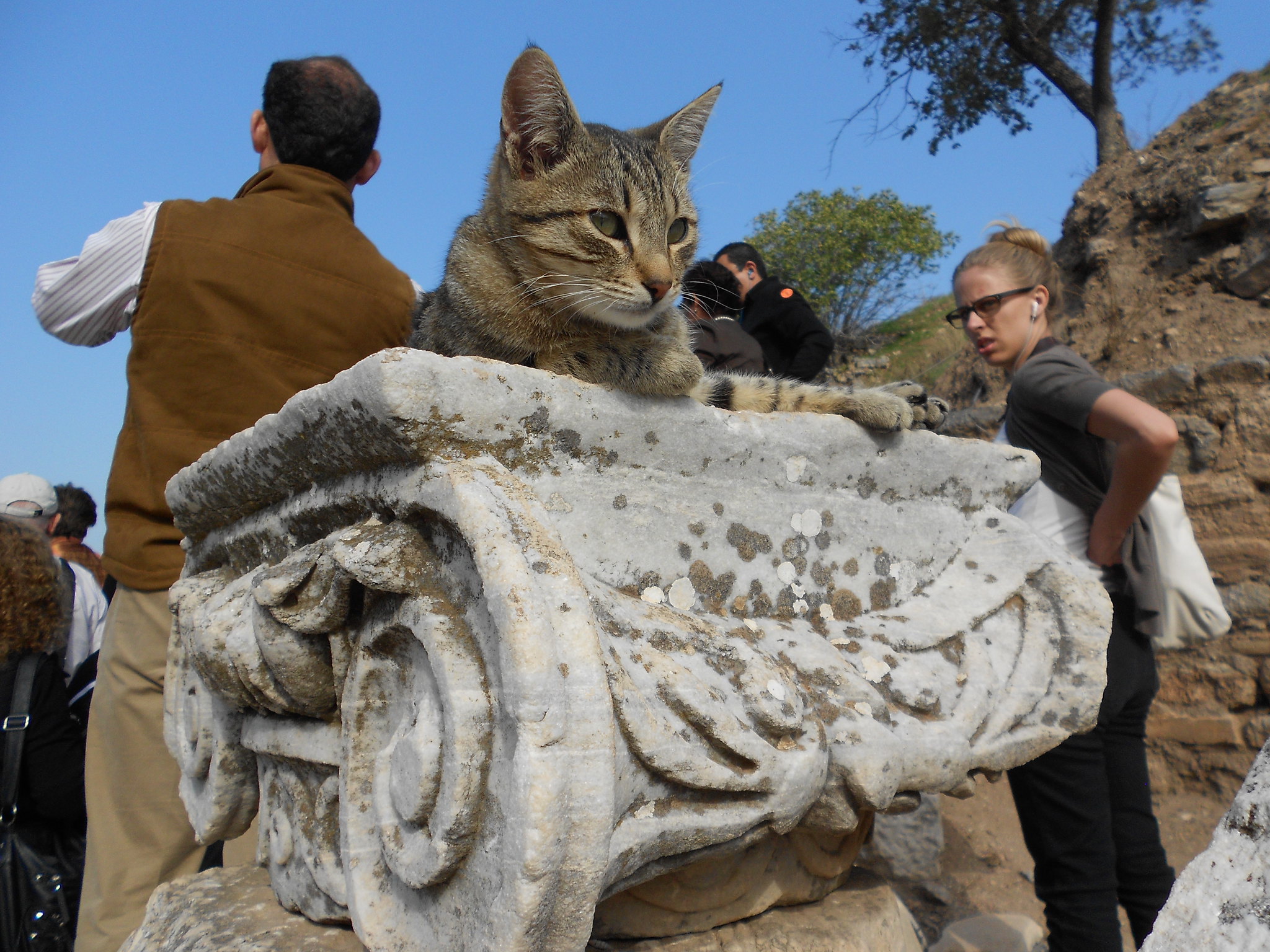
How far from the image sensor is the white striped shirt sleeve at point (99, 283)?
174cm

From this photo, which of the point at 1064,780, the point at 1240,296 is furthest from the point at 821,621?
the point at 1240,296

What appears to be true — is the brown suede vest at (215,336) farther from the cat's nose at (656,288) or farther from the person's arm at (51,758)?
the cat's nose at (656,288)

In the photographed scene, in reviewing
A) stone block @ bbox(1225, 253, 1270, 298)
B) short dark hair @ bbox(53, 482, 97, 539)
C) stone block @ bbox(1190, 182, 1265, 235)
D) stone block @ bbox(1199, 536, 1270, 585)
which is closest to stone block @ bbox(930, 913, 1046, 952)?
stone block @ bbox(1199, 536, 1270, 585)

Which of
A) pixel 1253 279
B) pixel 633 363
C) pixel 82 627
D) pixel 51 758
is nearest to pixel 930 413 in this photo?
pixel 633 363

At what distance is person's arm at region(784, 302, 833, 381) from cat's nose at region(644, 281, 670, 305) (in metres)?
2.20

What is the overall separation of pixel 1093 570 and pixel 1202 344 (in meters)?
3.06

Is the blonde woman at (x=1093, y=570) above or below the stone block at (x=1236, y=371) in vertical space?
below

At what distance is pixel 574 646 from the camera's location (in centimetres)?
87

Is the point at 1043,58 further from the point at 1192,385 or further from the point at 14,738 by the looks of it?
the point at 14,738

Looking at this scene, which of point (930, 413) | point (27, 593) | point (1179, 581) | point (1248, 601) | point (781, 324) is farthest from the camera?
point (781, 324)

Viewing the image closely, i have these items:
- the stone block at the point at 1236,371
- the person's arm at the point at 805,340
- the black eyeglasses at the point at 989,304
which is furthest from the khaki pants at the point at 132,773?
the stone block at the point at 1236,371

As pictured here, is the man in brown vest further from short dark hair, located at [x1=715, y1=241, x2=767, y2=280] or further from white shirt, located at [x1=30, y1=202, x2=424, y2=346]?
short dark hair, located at [x1=715, y1=241, x2=767, y2=280]

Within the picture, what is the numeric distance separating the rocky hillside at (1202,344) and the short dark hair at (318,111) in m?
3.75

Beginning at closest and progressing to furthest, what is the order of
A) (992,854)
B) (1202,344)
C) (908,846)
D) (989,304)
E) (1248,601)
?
(989,304) → (908,846) → (992,854) → (1248,601) → (1202,344)
